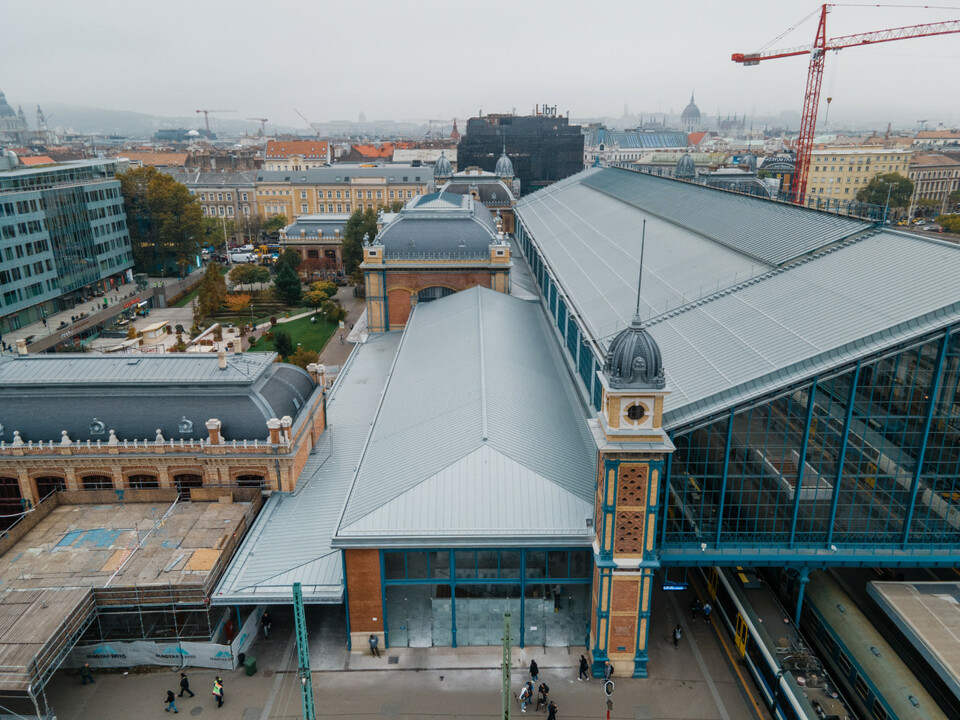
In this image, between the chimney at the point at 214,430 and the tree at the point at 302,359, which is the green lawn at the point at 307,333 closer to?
the tree at the point at 302,359

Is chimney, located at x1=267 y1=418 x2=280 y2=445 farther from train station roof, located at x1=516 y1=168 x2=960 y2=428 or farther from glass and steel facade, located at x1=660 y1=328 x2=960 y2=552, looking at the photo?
glass and steel facade, located at x1=660 y1=328 x2=960 y2=552

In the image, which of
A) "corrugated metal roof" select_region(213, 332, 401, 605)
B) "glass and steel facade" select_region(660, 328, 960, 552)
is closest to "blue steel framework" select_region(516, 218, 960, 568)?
"glass and steel facade" select_region(660, 328, 960, 552)

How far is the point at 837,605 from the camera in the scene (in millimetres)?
30516

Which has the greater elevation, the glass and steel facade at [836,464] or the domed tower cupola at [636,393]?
the domed tower cupola at [636,393]

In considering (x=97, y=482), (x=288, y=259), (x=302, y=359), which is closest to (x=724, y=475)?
(x=97, y=482)

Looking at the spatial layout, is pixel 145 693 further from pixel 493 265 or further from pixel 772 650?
pixel 493 265

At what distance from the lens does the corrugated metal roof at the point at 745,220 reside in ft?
131

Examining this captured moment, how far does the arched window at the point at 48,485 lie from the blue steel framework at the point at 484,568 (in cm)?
2014

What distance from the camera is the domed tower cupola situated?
2761cm

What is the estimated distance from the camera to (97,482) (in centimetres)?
3831

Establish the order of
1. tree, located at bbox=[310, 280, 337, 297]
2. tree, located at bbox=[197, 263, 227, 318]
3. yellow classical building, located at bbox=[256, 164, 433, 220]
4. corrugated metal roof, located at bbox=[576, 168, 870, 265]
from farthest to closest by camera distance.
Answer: yellow classical building, located at bbox=[256, 164, 433, 220], tree, located at bbox=[310, 280, 337, 297], tree, located at bbox=[197, 263, 227, 318], corrugated metal roof, located at bbox=[576, 168, 870, 265]

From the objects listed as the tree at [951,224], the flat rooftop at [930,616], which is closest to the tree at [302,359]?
the flat rooftop at [930,616]

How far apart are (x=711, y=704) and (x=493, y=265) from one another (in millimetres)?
43206

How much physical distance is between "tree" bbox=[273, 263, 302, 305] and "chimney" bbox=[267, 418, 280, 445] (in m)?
56.6
